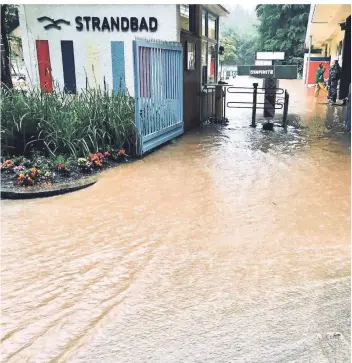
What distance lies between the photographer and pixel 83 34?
9.16 meters

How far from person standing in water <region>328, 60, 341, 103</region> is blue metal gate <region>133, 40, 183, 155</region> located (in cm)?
931

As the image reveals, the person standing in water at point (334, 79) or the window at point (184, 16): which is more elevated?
the window at point (184, 16)

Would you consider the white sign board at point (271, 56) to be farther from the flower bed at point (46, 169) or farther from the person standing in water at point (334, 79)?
the flower bed at point (46, 169)

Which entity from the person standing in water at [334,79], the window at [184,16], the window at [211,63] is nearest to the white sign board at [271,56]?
the person standing in water at [334,79]

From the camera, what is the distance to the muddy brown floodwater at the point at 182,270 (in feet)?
8.13

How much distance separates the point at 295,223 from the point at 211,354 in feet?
7.21

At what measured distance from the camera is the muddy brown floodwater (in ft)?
8.13

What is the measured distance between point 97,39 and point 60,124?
369 cm

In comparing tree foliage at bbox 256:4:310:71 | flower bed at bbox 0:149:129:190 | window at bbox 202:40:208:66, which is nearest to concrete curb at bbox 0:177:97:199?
flower bed at bbox 0:149:129:190

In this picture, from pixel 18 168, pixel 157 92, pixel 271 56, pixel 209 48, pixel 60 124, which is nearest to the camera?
pixel 18 168

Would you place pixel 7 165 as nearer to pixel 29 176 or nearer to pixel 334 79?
pixel 29 176

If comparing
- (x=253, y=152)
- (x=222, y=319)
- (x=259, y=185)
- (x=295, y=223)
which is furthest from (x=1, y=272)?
(x=253, y=152)

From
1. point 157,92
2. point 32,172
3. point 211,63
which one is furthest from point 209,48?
point 32,172

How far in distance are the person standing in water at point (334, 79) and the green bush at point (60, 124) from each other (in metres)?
11.4
